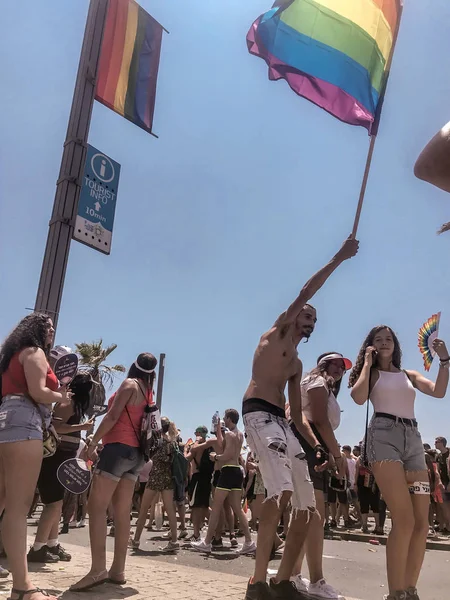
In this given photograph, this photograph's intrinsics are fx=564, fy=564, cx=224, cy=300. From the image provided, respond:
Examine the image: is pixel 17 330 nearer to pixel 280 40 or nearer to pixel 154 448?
pixel 154 448

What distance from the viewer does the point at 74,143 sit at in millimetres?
6125

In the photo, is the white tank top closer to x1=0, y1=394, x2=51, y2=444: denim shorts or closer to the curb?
x1=0, y1=394, x2=51, y2=444: denim shorts

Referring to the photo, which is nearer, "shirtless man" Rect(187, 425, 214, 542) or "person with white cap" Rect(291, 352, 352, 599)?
"person with white cap" Rect(291, 352, 352, 599)

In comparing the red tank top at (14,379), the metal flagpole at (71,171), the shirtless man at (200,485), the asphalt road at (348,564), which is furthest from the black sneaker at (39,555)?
the shirtless man at (200,485)

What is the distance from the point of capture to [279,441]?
3.87 m

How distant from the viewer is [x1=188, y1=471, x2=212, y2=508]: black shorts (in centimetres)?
945

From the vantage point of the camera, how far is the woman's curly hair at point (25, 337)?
12.7 feet

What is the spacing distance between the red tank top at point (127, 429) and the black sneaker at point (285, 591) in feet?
5.35

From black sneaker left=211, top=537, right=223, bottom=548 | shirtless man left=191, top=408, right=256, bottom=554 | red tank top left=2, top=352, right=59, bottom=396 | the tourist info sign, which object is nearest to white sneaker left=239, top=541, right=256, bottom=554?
shirtless man left=191, top=408, right=256, bottom=554

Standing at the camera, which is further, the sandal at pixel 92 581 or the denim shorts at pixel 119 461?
the denim shorts at pixel 119 461

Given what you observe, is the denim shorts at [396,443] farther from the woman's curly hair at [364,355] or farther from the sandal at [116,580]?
the sandal at [116,580]

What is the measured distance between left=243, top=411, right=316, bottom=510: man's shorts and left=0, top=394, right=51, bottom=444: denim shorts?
1.43 meters

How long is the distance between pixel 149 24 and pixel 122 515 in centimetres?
626

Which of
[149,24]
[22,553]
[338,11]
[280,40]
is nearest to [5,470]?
[22,553]
